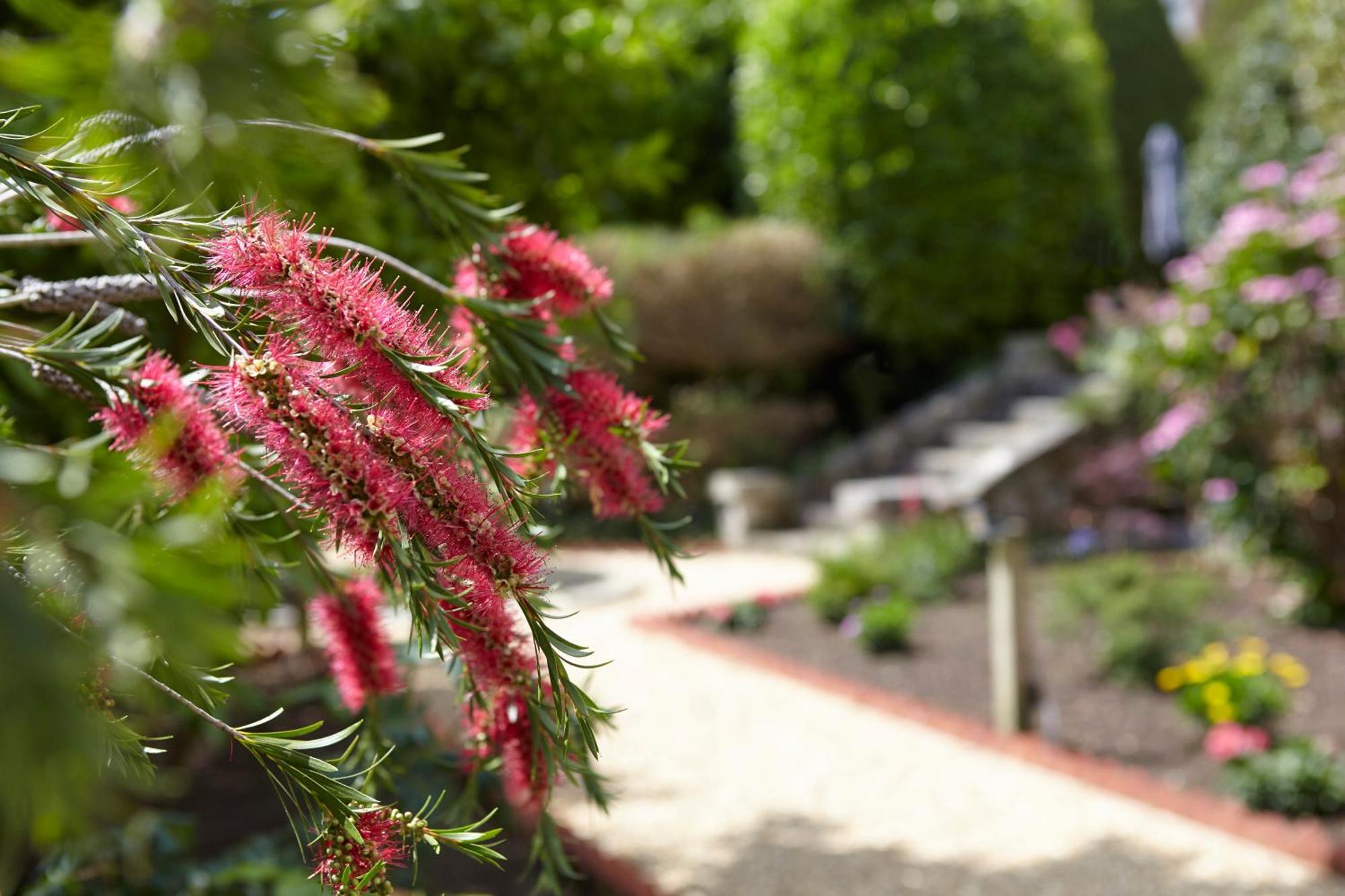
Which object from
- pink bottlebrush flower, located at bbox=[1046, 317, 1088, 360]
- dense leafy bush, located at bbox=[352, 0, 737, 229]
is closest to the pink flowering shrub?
pink bottlebrush flower, located at bbox=[1046, 317, 1088, 360]

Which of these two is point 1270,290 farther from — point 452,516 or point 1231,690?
point 452,516

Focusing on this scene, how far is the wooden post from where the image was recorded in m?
4.75

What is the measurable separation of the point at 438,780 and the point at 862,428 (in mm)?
9808

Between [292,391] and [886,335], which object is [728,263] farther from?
[292,391]

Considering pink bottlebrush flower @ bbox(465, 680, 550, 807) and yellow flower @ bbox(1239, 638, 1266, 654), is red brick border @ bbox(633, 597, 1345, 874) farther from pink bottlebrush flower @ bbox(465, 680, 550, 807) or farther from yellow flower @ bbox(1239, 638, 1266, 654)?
pink bottlebrush flower @ bbox(465, 680, 550, 807)

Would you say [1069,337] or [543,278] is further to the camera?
[1069,337]

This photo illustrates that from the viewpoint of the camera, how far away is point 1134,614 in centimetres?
513

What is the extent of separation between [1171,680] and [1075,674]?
2.16 feet

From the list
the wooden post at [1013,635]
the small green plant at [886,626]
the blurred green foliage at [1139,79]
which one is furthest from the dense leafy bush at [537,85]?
the blurred green foliage at [1139,79]

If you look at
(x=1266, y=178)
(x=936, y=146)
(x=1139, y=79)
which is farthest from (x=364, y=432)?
(x=1139, y=79)

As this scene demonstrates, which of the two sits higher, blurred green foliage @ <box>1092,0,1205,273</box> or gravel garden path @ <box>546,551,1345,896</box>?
blurred green foliage @ <box>1092,0,1205,273</box>

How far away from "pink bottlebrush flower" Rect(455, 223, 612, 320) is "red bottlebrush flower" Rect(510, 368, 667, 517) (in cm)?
12

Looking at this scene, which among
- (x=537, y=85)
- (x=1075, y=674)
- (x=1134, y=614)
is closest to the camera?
(x=537, y=85)

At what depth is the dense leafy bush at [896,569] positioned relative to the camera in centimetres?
691
